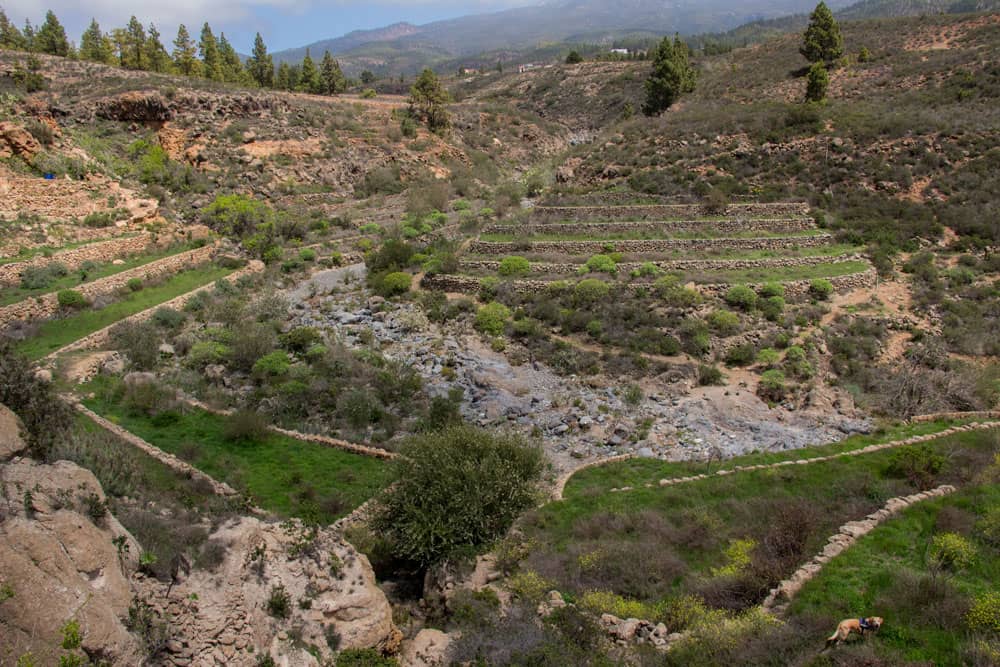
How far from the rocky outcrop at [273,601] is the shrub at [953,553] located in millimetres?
7213

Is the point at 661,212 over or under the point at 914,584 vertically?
over

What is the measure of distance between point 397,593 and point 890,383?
14.6 metres

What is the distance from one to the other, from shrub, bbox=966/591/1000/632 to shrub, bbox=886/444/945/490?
4110 mm

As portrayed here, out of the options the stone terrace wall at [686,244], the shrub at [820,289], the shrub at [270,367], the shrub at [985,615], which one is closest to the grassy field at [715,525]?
the shrub at [985,615]

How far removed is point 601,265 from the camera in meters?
22.4

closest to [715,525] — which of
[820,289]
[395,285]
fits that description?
[820,289]

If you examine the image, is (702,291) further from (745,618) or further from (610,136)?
(610,136)

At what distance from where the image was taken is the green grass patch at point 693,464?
12109 millimetres

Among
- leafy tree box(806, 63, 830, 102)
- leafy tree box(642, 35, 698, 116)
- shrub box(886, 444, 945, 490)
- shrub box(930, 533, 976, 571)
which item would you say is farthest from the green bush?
leafy tree box(642, 35, 698, 116)

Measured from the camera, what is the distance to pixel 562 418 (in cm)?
1520

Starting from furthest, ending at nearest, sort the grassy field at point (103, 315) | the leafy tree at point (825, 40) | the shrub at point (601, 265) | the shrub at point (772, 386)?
the leafy tree at point (825, 40) → the shrub at point (601, 265) → the grassy field at point (103, 315) → the shrub at point (772, 386)

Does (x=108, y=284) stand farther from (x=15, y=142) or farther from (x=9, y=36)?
(x=9, y=36)

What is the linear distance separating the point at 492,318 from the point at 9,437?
14472 mm

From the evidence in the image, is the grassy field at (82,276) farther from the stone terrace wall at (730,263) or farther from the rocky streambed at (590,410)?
the stone terrace wall at (730,263)
